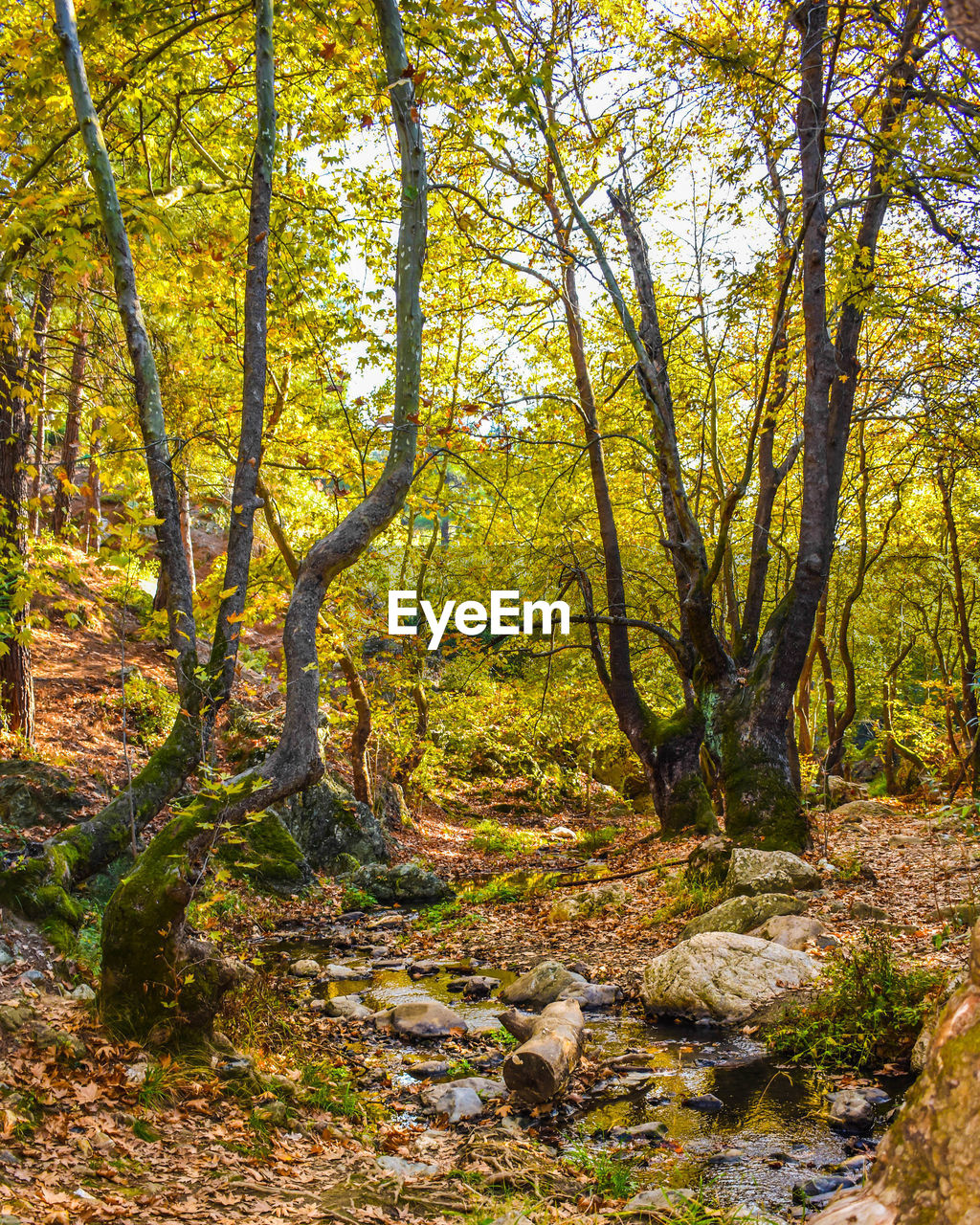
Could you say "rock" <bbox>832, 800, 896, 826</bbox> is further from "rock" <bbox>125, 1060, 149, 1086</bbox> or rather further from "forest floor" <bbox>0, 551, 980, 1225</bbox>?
"rock" <bbox>125, 1060, 149, 1086</bbox>

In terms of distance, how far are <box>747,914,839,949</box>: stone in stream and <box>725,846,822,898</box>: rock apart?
2.51ft

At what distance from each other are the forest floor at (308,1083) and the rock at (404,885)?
96 cm

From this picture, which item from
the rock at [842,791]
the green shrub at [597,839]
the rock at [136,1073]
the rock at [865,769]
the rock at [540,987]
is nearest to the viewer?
the rock at [136,1073]

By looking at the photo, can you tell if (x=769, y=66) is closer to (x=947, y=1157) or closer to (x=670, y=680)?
(x=947, y=1157)

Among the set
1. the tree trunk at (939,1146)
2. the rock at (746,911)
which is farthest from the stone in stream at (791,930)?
the tree trunk at (939,1146)

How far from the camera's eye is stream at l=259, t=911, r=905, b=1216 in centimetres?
388

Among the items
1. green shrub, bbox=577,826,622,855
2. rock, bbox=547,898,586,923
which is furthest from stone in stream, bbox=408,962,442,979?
green shrub, bbox=577,826,622,855

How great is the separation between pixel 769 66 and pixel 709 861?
359 inches

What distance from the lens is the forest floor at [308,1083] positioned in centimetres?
329

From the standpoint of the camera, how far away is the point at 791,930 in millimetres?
6867

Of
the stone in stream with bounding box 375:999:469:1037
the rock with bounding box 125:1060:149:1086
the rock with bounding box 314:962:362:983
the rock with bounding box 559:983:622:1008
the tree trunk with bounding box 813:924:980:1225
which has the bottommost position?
the rock with bounding box 314:962:362:983

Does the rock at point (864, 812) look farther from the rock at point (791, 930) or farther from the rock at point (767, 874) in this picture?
the rock at point (791, 930)

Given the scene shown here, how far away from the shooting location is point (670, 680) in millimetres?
19938

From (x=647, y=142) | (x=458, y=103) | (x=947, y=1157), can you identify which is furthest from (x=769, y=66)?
(x=947, y=1157)
